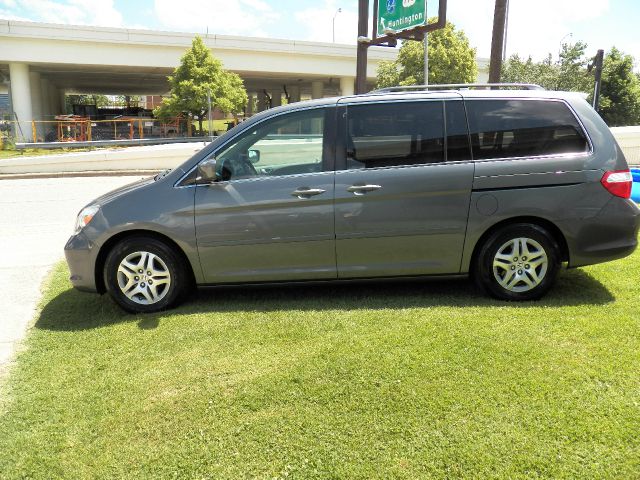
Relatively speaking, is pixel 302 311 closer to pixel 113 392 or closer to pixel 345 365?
pixel 345 365

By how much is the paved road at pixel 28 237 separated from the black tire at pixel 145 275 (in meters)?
0.85

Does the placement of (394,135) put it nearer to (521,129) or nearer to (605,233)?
(521,129)

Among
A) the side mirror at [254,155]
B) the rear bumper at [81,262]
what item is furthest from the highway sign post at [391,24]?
the rear bumper at [81,262]

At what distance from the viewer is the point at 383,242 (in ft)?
15.0

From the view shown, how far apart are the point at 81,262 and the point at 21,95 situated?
3143cm

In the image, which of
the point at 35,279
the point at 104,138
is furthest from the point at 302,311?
the point at 104,138

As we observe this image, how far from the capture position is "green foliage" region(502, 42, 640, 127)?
33219mm

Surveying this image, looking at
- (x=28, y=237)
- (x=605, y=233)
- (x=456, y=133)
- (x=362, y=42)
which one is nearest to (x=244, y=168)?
(x=456, y=133)

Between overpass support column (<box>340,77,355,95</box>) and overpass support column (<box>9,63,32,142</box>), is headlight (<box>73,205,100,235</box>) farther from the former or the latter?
overpass support column (<box>340,77,355,95</box>)

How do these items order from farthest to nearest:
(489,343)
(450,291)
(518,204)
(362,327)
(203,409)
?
(450,291) < (518,204) < (362,327) < (489,343) < (203,409)

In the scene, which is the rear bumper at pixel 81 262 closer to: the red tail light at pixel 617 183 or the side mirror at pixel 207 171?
the side mirror at pixel 207 171

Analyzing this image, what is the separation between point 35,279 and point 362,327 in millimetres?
3975

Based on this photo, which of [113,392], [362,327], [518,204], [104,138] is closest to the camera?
[113,392]

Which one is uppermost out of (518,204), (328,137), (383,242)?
(328,137)
